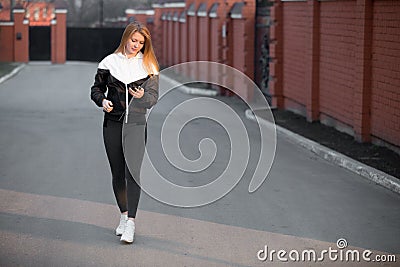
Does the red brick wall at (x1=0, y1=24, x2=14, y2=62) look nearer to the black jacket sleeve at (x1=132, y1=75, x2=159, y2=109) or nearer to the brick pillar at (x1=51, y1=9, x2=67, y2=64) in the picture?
the brick pillar at (x1=51, y1=9, x2=67, y2=64)

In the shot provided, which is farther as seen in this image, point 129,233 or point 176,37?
point 176,37

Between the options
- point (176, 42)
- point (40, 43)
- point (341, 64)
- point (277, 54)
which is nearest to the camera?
point (341, 64)

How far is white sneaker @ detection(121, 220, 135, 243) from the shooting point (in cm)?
837

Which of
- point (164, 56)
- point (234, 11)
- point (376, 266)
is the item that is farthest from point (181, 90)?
point (376, 266)

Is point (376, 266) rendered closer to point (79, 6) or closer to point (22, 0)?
point (22, 0)

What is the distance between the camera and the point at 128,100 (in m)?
8.55

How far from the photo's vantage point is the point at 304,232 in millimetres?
8891

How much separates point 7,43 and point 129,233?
4147 centimetres

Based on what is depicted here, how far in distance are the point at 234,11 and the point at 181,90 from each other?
4.13 metres

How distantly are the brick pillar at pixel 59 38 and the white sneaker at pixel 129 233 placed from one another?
42506 mm

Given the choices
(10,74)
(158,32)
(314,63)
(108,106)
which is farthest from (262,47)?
(158,32)

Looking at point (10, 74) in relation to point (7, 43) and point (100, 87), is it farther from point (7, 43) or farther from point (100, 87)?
point (100, 87)

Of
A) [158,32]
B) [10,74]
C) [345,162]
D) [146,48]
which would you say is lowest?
[345,162]

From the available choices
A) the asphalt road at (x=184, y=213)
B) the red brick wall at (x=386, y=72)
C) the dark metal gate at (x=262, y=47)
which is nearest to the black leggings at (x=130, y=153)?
the asphalt road at (x=184, y=213)
